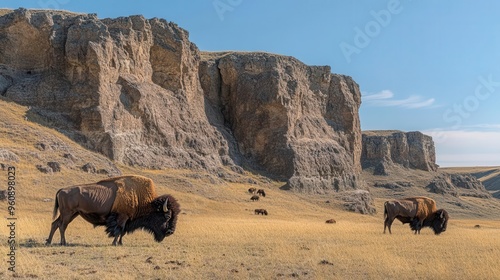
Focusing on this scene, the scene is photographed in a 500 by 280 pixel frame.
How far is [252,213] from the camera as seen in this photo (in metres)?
43.9

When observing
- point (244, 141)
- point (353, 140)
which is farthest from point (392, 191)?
point (244, 141)

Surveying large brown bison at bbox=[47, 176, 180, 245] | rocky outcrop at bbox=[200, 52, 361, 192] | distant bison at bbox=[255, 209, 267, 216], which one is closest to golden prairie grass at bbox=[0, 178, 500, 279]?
large brown bison at bbox=[47, 176, 180, 245]

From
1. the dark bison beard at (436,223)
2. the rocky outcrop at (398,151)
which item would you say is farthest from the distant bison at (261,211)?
the rocky outcrop at (398,151)

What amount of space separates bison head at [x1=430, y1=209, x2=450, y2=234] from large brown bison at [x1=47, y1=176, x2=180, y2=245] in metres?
16.6

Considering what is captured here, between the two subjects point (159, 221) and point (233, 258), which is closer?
point (233, 258)

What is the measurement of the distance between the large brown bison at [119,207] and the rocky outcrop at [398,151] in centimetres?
10382

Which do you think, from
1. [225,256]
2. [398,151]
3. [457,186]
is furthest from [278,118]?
[457,186]

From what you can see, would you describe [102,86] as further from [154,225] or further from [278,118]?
[154,225]

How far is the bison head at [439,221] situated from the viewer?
26.9 m

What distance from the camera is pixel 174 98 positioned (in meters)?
63.8

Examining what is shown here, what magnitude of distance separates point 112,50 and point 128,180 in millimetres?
41806

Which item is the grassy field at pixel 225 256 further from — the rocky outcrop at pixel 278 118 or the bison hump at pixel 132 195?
the rocky outcrop at pixel 278 118

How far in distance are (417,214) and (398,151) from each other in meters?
107

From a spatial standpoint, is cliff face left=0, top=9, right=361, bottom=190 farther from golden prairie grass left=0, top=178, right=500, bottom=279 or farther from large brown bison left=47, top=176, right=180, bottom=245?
large brown bison left=47, top=176, right=180, bottom=245
